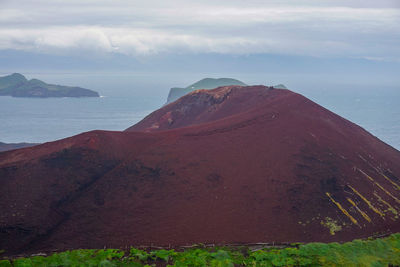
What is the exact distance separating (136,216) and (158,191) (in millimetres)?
2506

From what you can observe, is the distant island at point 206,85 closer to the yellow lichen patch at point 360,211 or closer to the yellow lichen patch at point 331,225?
the yellow lichen patch at point 360,211

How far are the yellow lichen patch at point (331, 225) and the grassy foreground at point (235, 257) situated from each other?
7.69ft

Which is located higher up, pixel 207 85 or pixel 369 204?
pixel 207 85

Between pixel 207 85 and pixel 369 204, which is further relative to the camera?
pixel 207 85

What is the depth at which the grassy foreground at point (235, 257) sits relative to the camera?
16031mm

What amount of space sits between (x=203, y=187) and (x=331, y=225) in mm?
7823

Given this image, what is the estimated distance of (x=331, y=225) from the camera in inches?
823

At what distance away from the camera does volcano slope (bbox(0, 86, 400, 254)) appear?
1983 centimetres

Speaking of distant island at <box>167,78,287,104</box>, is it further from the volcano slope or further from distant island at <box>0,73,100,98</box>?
the volcano slope

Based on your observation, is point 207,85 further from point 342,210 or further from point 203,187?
point 342,210

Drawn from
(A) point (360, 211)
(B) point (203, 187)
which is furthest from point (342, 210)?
(B) point (203, 187)

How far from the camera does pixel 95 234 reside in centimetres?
1955

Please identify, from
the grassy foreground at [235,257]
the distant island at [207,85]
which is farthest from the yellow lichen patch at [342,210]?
the distant island at [207,85]

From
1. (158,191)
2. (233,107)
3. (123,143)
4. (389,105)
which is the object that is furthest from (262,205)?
(389,105)
